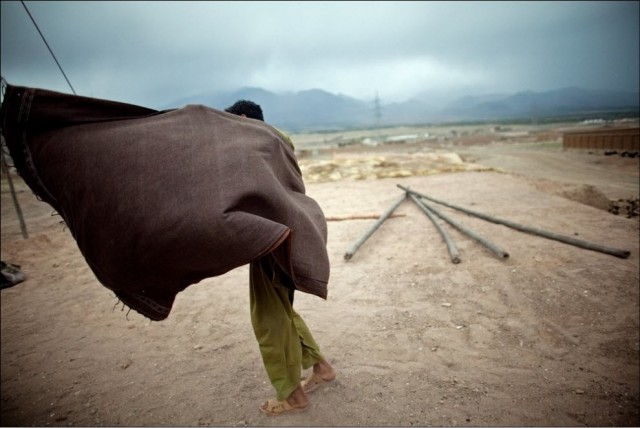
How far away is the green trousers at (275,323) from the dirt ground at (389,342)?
371 mm

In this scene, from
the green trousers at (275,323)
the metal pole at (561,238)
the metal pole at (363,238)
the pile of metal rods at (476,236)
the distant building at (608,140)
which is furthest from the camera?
the distant building at (608,140)

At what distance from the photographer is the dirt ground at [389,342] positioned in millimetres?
2377

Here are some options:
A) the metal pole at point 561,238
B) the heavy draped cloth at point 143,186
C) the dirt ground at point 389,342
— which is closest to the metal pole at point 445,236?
the dirt ground at point 389,342

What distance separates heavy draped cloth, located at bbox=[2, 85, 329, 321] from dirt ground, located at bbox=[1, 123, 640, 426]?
1530 millimetres

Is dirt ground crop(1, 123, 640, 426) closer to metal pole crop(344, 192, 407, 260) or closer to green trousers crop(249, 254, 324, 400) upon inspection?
metal pole crop(344, 192, 407, 260)

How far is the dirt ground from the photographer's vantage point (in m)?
2.38

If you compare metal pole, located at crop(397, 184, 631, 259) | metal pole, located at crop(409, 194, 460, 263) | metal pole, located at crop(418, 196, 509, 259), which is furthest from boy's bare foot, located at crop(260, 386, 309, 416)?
metal pole, located at crop(397, 184, 631, 259)

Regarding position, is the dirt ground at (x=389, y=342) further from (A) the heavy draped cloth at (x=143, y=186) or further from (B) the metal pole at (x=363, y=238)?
(A) the heavy draped cloth at (x=143, y=186)

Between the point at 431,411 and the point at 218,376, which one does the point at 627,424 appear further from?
the point at 218,376

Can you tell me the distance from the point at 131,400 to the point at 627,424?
3504 mm

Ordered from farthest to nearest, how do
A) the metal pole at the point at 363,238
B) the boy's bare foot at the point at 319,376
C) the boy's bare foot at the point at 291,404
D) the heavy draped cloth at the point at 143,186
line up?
1. the metal pole at the point at 363,238
2. the boy's bare foot at the point at 319,376
3. the boy's bare foot at the point at 291,404
4. the heavy draped cloth at the point at 143,186

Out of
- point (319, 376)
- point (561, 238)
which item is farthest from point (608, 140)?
point (319, 376)

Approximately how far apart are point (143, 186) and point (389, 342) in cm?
251

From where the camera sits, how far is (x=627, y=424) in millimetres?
2148
